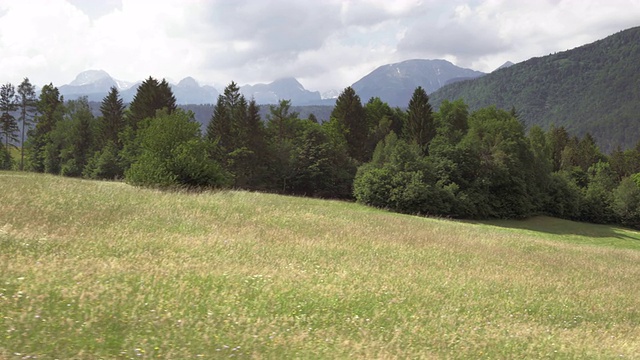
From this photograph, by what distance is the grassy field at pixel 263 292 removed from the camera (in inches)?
256

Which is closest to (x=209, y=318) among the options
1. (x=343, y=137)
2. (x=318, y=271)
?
(x=318, y=271)

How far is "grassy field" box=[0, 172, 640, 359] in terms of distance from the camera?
6.51 m

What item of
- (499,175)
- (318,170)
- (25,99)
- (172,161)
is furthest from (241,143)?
(25,99)

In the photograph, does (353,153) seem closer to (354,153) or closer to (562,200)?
(354,153)

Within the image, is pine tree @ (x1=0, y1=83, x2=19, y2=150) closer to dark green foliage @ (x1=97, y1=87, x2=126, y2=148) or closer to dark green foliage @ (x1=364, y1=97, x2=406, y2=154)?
dark green foliage @ (x1=97, y1=87, x2=126, y2=148)

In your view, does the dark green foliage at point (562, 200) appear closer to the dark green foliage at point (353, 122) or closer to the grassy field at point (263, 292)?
the dark green foliage at point (353, 122)

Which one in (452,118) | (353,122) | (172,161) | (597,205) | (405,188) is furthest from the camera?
(353,122)

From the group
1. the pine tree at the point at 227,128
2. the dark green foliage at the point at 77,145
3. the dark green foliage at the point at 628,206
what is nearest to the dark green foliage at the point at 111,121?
the dark green foliage at the point at 77,145

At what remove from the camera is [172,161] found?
3136 centimetres

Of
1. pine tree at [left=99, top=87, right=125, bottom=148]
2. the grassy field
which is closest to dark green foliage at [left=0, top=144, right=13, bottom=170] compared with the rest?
pine tree at [left=99, top=87, right=125, bottom=148]

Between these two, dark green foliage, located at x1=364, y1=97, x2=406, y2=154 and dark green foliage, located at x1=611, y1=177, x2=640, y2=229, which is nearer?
dark green foliage, located at x1=611, y1=177, x2=640, y2=229

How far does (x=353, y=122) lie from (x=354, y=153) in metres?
5.97

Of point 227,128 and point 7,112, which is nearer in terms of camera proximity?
point 227,128

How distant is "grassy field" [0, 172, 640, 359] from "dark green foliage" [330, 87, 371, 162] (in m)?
61.6
